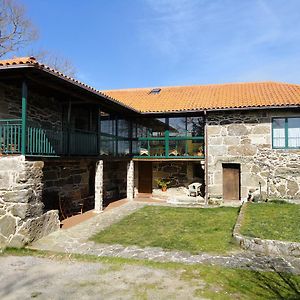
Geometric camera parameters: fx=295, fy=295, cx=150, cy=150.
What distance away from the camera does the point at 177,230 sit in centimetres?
898

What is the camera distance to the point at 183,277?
5445 mm

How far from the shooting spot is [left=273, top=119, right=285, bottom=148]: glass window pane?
13.3m

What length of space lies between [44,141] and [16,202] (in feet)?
6.29

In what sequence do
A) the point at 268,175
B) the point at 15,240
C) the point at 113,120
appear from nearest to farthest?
the point at 15,240
the point at 268,175
the point at 113,120

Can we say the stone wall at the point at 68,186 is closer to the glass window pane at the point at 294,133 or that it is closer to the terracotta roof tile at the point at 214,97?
the terracotta roof tile at the point at 214,97

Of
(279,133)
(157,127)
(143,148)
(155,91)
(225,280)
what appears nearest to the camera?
(225,280)

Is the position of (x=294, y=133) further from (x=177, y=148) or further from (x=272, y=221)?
(x=272, y=221)

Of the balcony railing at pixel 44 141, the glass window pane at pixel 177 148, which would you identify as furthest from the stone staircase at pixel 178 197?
the balcony railing at pixel 44 141

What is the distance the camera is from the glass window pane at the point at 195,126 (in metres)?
14.7

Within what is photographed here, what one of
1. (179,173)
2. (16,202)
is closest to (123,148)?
(179,173)

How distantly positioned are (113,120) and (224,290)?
10.6 metres

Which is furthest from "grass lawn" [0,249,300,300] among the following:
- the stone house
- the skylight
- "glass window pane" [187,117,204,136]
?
the skylight

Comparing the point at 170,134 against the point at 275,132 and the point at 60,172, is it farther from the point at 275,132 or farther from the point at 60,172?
the point at 60,172

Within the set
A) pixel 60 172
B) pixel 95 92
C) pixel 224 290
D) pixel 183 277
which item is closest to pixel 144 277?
pixel 183 277
